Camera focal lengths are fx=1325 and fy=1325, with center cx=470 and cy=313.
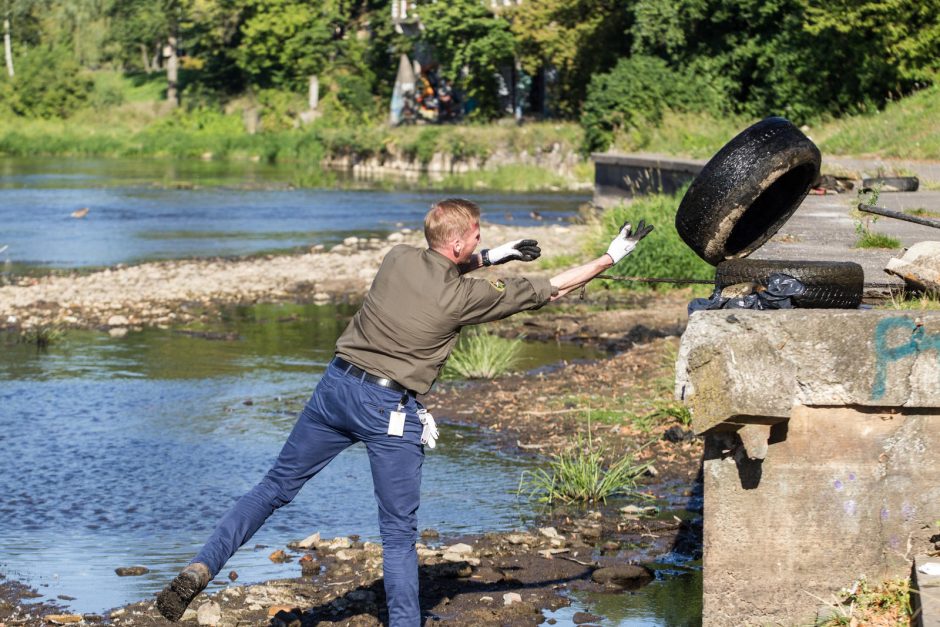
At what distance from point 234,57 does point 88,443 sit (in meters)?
70.9

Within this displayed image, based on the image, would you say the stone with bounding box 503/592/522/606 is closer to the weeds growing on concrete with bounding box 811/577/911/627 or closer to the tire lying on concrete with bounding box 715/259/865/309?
the weeds growing on concrete with bounding box 811/577/911/627

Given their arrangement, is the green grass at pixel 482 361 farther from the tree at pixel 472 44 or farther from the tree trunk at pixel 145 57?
the tree trunk at pixel 145 57

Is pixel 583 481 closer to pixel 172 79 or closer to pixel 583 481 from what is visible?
pixel 583 481

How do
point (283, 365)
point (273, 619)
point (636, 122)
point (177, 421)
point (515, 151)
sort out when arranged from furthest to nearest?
point (515, 151) < point (636, 122) < point (283, 365) < point (177, 421) < point (273, 619)

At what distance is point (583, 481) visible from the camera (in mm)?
8664

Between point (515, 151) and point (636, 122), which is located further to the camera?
point (515, 151)

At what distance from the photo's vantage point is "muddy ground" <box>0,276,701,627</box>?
6621 mm

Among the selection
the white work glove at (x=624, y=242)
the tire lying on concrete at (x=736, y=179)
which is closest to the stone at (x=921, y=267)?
the tire lying on concrete at (x=736, y=179)

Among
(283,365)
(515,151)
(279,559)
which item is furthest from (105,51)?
(279,559)

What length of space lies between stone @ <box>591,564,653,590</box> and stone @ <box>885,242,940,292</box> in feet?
6.85

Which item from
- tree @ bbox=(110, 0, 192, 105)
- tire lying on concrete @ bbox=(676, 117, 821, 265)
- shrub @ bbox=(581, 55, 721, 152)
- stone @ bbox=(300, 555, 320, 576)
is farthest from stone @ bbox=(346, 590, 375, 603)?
tree @ bbox=(110, 0, 192, 105)

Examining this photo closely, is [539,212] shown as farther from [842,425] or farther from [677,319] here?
[842,425]

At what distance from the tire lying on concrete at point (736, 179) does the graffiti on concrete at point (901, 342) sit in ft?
4.34

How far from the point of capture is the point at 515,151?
48844mm
